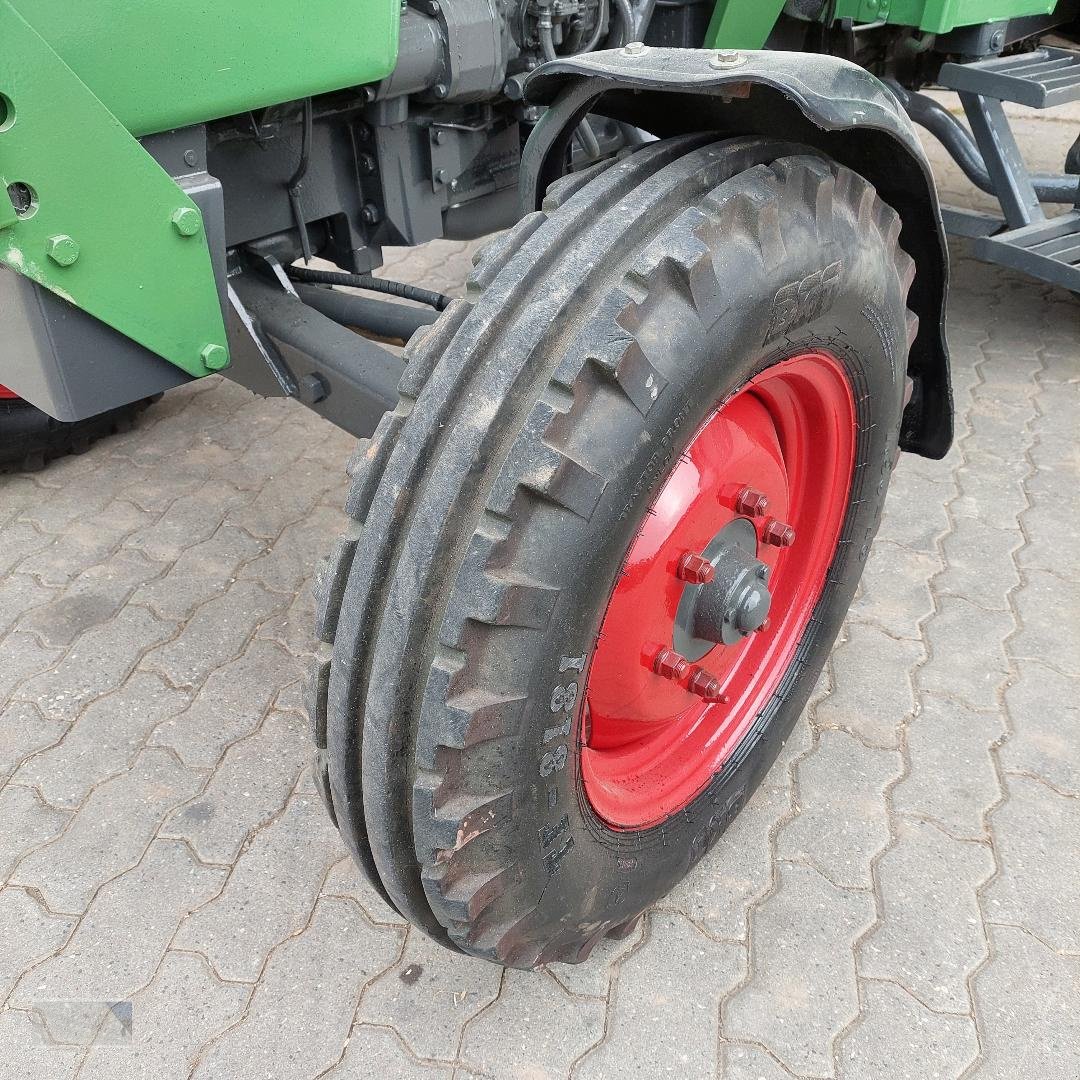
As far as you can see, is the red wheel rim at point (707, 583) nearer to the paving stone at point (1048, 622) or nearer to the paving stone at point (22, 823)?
the paving stone at point (1048, 622)

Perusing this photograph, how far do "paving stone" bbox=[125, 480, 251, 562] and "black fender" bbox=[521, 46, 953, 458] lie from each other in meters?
1.54

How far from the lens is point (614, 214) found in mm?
1279

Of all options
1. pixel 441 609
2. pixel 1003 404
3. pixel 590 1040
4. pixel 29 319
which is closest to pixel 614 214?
pixel 441 609

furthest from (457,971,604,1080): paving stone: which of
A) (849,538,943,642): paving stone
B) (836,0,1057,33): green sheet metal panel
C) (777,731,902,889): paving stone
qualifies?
(836,0,1057,33): green sheet metal panel

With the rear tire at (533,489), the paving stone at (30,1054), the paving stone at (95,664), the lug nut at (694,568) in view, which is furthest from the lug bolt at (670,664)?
the paving stone at (95,664)

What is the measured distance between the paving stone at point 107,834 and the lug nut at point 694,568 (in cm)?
113

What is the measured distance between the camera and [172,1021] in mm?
1662

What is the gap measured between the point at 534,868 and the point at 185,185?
106 cm

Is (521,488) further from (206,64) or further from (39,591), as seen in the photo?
(39,591)

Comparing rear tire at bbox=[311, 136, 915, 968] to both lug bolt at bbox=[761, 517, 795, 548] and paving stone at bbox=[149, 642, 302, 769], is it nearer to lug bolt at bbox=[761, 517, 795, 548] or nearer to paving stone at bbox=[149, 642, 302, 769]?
lug bolt at bbox=[761, 517, 795, 548]

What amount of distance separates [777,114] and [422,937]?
1421 millimetres

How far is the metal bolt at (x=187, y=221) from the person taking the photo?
1406mm

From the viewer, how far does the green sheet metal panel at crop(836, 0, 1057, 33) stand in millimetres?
2494

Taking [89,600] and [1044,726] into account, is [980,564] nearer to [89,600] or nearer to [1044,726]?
[1044,726]
